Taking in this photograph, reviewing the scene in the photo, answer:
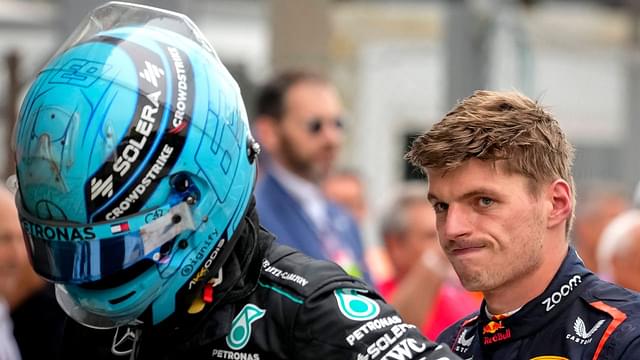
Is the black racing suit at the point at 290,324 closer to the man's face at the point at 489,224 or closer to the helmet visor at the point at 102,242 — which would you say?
the helmet visor at the point at 102,242

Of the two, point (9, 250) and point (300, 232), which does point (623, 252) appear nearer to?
point (300, 232)

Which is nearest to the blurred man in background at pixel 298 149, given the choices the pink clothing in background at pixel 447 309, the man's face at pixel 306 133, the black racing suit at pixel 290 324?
the man's face at pixel 306 133

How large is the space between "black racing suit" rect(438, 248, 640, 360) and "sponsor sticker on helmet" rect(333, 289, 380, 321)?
0.50 metres

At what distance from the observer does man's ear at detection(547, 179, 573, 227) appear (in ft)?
9.83

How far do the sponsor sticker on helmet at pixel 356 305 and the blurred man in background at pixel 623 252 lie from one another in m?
3.66

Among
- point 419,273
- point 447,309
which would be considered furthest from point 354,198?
point 419,273

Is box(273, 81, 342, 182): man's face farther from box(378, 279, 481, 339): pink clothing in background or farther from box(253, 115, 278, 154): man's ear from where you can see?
box(378, 279, 481, 339): pink clothing in background

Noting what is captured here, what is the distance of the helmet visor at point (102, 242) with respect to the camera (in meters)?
2.46

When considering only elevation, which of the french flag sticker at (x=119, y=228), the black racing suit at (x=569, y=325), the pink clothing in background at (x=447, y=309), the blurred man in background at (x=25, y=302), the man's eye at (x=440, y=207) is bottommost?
the pink clothing in background at (x=447, y=309)

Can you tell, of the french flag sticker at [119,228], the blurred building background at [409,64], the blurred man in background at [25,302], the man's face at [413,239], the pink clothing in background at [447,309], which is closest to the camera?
the french flag sticker at [119,228]

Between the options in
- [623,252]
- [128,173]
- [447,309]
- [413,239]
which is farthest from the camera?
[413,239]

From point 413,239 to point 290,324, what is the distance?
5082 mm

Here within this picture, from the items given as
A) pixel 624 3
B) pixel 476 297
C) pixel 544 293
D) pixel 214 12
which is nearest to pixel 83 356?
pixel 544 293

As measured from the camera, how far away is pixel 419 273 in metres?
6.30
